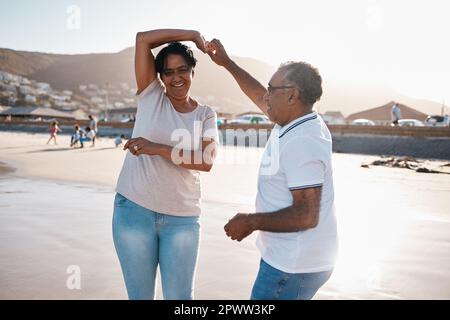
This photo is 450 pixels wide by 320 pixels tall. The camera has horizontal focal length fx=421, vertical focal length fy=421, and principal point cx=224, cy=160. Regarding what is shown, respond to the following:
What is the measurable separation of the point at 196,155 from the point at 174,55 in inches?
26.0

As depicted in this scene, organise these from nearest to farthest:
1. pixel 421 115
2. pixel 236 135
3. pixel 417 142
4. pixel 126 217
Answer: pixel 126 217 → pixel 417 142 → pixel 236 135 → pixel 421 115

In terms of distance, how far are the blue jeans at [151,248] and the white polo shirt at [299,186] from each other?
1.94 ft

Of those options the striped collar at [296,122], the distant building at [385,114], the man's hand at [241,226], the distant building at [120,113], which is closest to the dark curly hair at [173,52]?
the striped collar at [296,122]

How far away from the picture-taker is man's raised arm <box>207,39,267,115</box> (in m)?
3.04

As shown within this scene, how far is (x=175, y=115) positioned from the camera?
8.69 ft

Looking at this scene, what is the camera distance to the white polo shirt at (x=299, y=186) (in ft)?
6.17

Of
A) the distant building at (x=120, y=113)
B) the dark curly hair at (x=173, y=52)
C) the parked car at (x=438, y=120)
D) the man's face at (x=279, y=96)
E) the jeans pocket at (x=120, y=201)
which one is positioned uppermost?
the dark curly hair at (x=173, y=52)

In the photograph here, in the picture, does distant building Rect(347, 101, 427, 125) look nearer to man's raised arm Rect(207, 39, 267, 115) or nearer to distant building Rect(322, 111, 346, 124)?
distant building Rect(322, 111, 346, 124)

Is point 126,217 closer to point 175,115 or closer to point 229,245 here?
point 175,115

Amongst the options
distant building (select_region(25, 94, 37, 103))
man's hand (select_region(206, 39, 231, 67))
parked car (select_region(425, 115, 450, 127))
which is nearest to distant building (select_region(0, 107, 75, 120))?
distant building (select_region(25, 94, 37, 103))

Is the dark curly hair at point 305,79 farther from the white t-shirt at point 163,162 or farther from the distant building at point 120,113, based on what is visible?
the distant building at point 120,113

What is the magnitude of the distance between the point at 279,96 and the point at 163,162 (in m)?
0.85

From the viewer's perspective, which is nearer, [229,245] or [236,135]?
[229,245]
